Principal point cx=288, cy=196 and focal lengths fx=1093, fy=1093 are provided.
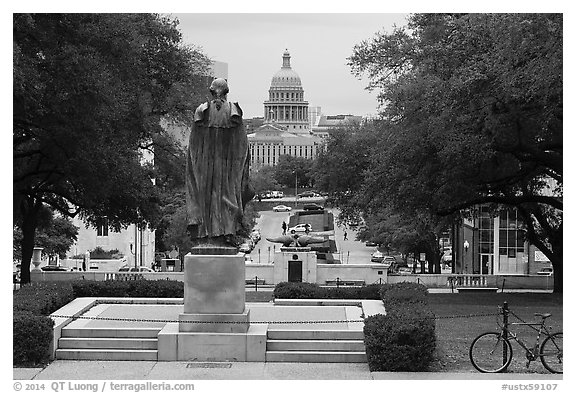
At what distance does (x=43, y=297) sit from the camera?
21328mm

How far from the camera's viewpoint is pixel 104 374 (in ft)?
56.1

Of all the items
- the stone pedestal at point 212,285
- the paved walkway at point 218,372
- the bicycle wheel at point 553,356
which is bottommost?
the paved walkway at point 218,372

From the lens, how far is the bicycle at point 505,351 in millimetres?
17266

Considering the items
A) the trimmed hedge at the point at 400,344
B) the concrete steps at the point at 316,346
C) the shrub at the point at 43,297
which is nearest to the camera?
the trimmed hedge at the point at 400,344

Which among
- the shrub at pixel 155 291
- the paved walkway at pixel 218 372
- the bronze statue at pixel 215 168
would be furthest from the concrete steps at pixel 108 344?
the shrub at pixel 155 291

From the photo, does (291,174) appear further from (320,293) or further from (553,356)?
(553,356)

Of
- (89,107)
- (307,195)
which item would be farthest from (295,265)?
(307,195)

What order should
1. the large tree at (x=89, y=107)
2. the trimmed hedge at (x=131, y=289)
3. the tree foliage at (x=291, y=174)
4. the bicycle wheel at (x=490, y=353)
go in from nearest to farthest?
the bicycle wheel at (x=490, y=353) < the trimmed hedge at (x=131, y=289) < the large tree at (x=89, y=107) < the tree foliage at (x=291, y=174)

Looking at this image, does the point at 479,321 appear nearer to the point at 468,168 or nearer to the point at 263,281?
the point at 468,168

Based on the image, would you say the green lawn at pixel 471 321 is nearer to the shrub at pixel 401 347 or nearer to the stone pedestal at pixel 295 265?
the shrub at pixel 401 347

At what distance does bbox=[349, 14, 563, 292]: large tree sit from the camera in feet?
86.0

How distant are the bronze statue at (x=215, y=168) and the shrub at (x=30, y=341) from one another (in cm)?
311

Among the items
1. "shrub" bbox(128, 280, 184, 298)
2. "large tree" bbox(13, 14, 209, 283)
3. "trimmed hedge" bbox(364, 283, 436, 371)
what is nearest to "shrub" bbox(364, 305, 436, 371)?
"trimmed hedge" bbox(364, 283, 436, 371)

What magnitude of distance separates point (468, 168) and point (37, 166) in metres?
13.4
